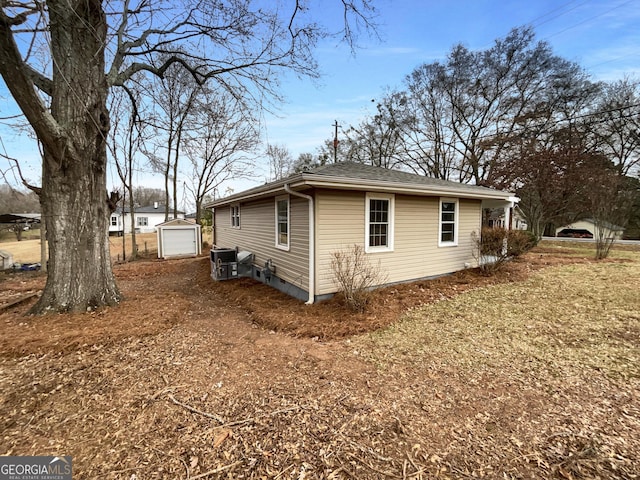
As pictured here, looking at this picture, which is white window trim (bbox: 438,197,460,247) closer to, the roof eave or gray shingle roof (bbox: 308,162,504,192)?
the roof eave

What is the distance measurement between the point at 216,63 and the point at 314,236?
415cm

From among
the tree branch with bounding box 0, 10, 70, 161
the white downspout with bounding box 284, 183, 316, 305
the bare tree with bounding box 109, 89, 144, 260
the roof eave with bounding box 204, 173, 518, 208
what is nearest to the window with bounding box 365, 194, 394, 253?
the roof eave with bounding box 204, 173, 518, 208

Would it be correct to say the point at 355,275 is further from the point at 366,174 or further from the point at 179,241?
the point at 179,241

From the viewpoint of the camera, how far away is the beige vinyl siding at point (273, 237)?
612cm

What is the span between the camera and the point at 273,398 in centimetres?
283

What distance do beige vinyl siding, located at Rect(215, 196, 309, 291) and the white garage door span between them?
4193 mm

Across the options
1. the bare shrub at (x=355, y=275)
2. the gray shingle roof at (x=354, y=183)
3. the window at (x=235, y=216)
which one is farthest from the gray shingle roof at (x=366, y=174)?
the window at (x=235, y=216)

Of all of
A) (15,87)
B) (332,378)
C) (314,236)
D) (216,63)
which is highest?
(216,63)

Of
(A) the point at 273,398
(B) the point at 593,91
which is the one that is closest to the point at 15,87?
(A) the point at 273,398

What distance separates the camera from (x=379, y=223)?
22.2 ft

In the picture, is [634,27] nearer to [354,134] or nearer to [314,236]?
[314,236]

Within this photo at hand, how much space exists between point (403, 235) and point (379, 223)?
0.83 meters

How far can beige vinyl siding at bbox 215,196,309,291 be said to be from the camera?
20.1 ft

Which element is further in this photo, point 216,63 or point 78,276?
point 216,63
